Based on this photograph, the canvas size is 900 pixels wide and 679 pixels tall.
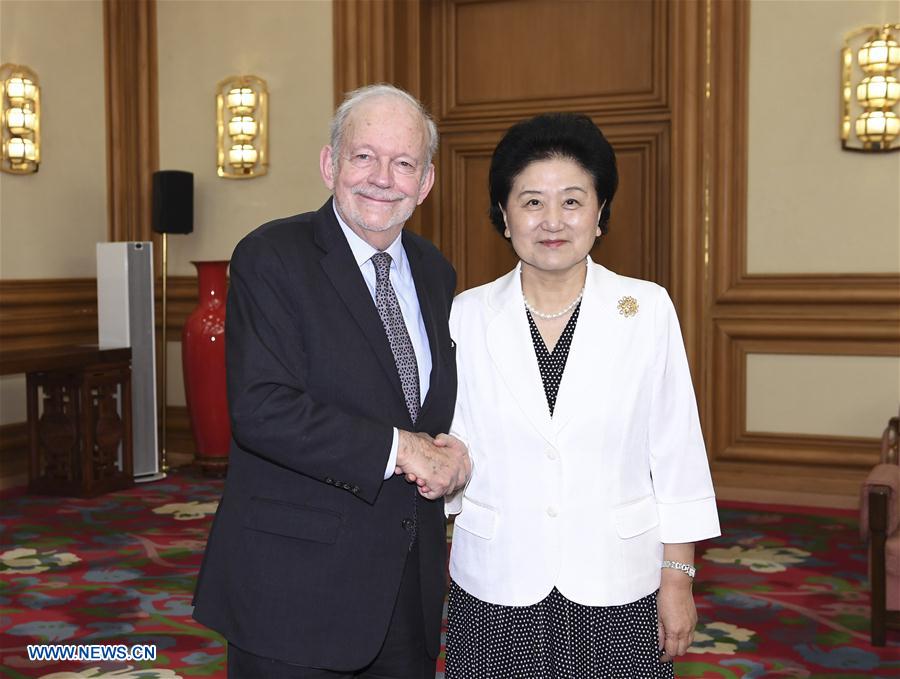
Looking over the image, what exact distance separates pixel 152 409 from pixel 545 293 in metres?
5.12

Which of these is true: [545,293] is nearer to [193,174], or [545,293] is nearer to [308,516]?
[308,516]

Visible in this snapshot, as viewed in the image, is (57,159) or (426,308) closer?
(426,308)

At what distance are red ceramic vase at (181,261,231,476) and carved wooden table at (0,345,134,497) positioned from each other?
42cm

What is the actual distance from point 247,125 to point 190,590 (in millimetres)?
3836

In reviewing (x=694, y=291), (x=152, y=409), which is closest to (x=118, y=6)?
(x=152, y=409)

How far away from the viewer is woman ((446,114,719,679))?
185cm

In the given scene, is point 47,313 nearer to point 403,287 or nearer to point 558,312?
point 403,287

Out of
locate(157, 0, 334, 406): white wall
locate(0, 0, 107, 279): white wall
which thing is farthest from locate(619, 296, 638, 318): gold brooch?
locate(0, 0, 107, 279): white wall

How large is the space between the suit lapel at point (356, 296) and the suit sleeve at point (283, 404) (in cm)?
9

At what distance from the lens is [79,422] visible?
6.10m

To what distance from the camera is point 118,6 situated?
7.21 metres

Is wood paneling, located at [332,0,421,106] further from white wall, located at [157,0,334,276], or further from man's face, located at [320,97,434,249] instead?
man's face, located at [320,97,434,249]

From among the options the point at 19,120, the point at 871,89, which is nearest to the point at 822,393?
the point at 871,89

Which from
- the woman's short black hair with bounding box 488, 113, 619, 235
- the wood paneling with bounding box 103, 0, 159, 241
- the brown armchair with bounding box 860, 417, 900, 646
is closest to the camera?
the woman's short black hair with bounding box 488, 113, 619, 235
